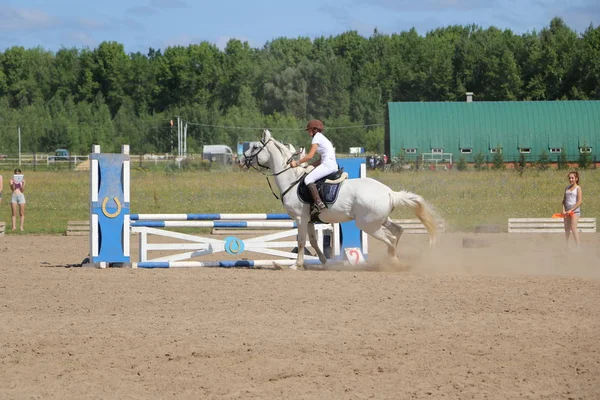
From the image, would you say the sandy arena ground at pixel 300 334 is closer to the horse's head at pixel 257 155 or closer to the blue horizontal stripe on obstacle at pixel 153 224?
the blue horizontal stripe on obstacle at pixel 153 224

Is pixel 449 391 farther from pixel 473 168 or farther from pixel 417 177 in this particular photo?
pixel 473 168

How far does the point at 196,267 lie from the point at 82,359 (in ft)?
22.1

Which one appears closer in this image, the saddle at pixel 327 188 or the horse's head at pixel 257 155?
the saddle at pixel 327 188

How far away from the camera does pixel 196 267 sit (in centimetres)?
1447

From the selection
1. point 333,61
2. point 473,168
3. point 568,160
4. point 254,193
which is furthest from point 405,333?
point 333,61

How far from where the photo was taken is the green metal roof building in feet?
198

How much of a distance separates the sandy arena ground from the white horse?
60cm

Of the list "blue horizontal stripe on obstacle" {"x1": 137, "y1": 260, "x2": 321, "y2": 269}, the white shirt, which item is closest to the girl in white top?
"blue horizontal stripe on obstacle" {"x1": 137, "y1": 260, "x2": 321, "y2": 269}

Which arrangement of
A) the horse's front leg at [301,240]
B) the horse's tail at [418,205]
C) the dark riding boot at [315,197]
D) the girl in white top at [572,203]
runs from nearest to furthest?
the dark riding boot at [315,197] → the horse's tail at [418,205] → the horse's front leg at [301,240] → the girl in white top at [572,203]

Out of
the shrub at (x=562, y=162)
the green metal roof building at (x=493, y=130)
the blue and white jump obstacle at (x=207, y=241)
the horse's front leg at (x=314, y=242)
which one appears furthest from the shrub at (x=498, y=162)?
the horse's front leg at (x=314, y=242)

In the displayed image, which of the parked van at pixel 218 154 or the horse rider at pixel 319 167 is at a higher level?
the parked van at pixel 218 154

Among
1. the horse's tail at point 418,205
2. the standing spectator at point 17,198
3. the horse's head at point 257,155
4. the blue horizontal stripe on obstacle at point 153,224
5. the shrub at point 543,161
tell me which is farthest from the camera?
the shrub at point 543,161

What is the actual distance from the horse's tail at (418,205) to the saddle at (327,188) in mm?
861

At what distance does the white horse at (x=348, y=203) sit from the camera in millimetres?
13594
